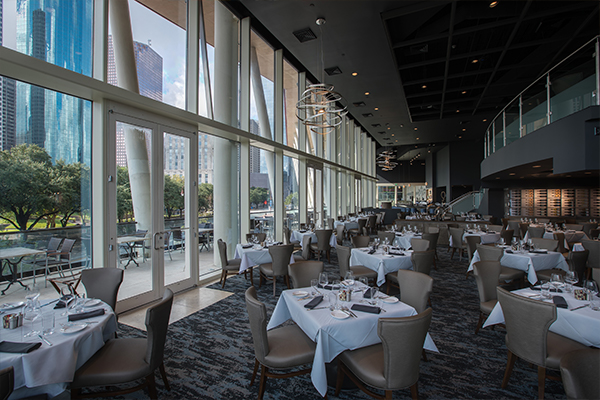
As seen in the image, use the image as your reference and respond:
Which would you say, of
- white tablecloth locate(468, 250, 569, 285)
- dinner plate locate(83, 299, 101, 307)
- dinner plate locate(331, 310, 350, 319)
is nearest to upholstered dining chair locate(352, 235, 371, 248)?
white tablecloth locate(468, 250, 569, 285)

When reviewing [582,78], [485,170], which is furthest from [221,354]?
[485,170]

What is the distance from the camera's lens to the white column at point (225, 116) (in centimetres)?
705

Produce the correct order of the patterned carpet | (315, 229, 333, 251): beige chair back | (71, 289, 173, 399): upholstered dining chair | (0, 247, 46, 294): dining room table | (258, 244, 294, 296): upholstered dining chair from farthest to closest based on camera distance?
1. (315, 229, 333, 251): beige chair back
2. (258, 244, 294, 296): upholstered dining chair
3. (0, 247, 46, 294): dining room table
4. the patterned carpet
5. (71, 289, 173, 399): upholstered dining chair

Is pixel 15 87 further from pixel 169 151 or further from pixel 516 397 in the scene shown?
pixel 516 397

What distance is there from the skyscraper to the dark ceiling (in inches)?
138

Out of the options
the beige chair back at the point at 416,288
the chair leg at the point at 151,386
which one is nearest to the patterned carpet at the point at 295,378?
the chair leg at the point at 151,386

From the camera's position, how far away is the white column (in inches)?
278

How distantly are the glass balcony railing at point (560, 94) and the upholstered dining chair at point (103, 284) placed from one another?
8.97m

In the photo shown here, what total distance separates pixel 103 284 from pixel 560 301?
5.00 meters

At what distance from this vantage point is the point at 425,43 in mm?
8953

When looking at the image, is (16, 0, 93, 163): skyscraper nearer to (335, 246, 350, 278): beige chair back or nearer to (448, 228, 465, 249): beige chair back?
(335, 246, 350, 278): beige chair back

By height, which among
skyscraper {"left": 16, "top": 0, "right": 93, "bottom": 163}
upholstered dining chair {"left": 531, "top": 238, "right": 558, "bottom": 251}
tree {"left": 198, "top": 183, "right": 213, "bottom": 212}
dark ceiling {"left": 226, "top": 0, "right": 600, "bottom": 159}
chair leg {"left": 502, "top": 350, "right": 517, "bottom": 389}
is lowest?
chair leg {"left": 502, "top": 350, "right": 517, "bottom": 389}

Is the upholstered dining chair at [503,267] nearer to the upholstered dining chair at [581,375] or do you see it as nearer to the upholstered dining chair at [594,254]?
the upholstered dining chair at [594,254]

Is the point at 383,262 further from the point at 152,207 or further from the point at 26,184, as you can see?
the point at 26,184
